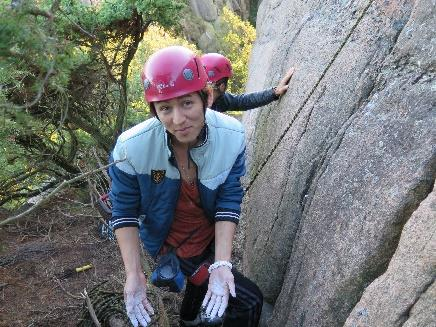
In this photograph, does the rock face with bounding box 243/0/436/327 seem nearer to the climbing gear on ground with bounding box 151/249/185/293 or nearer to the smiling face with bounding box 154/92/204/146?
the climbing gear on ground with bounding box 151/249/185/293

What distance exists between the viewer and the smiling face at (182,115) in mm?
2863

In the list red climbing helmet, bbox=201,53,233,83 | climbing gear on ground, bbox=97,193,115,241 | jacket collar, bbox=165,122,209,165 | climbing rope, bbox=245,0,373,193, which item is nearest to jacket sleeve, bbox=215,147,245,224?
jacket collar, bbox=165,122,209,165

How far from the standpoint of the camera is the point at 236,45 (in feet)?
78.0

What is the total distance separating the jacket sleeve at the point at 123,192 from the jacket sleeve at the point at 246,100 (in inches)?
78.2

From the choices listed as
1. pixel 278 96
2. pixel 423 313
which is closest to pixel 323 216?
pixel 423 313

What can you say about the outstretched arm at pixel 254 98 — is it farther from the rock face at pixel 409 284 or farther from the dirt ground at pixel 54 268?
the rock face at pixel 409 284

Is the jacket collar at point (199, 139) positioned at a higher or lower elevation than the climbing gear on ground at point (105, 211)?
higher

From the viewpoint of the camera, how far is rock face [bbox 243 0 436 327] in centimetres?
254

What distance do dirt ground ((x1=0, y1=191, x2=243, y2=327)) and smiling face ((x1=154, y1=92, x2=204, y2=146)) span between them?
1.84 metres

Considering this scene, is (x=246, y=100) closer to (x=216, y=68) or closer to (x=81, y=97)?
(x=216, y=68)

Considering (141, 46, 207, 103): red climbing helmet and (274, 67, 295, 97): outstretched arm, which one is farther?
(274, 67, 295, 97): outstretched arm

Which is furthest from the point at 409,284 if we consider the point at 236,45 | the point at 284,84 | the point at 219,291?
the point at 236,45

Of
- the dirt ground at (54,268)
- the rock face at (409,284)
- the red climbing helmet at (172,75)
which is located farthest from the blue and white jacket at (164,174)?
the dirt ground at (54,268)

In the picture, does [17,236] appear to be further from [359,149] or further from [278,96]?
[359,149]
